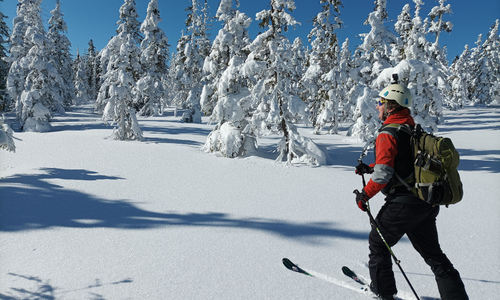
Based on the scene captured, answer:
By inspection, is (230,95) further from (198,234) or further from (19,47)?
(19,47)

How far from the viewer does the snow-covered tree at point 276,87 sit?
39.9 ft

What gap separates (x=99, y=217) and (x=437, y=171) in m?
6.21

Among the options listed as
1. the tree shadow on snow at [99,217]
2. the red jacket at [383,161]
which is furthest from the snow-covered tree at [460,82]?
the red jacket at [383,161]

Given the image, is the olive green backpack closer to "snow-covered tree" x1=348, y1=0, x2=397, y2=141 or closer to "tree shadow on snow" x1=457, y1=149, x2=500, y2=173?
"tree shadow on snow" x1=457, y1=149, x2=500, y2=173

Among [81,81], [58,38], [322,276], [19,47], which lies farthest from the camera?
[81,81]

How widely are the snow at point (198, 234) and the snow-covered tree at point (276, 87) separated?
2.39 metres

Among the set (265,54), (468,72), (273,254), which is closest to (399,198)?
(273,254)

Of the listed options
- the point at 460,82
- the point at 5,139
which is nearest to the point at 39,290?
the point at 5,139

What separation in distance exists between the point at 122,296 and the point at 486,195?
10476mm

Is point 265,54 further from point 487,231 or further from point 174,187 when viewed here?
point 487,231

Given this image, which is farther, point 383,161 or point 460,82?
point 460,82

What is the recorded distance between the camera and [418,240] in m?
3.04

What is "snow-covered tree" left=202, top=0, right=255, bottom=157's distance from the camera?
45.1 ft

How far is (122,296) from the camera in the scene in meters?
3.38
